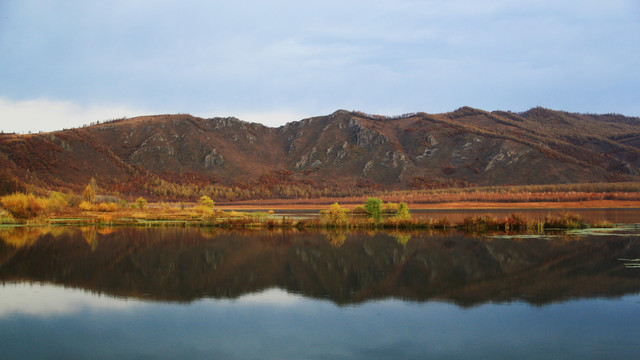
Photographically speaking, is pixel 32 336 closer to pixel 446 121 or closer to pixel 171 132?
pixel 171 132

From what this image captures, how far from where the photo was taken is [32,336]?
13.0 meters

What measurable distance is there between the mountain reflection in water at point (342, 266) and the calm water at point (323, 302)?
9cm

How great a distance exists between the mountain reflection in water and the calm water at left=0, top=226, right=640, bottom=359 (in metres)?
0.09

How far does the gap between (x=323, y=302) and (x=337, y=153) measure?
15887 cm

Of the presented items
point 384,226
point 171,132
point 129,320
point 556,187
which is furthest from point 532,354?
point 171,132

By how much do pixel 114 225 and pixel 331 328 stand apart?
43855mm

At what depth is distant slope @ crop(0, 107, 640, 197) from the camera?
5010 inches

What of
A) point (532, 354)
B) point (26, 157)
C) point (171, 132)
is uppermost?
point (171, 132)

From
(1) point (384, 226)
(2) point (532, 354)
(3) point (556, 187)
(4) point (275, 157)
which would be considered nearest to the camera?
(2) point (532, 354)

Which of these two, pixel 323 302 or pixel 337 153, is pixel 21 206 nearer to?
pixel 323 302

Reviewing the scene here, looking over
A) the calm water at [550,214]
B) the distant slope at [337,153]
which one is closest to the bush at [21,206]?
the calm water at [550,214]

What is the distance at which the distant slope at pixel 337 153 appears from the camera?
127 meters

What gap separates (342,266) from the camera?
926 inches

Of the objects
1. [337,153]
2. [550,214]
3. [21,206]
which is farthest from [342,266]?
[337,153]
